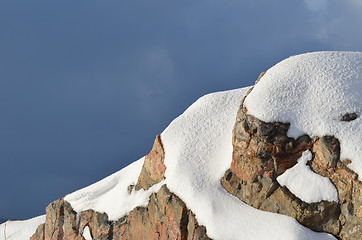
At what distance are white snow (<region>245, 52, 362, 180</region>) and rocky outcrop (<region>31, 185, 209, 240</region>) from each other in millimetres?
5016

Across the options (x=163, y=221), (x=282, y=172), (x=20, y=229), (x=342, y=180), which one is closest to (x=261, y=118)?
(x=282, y=172)

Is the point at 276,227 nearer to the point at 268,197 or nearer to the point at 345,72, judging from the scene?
the point at 268,197

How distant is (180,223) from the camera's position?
22.0 metres

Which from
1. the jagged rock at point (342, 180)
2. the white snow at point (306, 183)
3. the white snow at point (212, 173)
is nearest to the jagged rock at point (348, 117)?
the jagged rock at point (342, 180)

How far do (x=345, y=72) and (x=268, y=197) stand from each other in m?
6.85

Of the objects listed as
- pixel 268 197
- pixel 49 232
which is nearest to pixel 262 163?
pixel 268 197

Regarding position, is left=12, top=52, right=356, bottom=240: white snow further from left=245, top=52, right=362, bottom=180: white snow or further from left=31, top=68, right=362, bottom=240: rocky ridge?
left=31, top=68, right=362, bottom=240: rocky ridge

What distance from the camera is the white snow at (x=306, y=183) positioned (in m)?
20.2

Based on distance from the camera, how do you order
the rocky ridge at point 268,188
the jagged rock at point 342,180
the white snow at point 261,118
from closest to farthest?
the jagged rock at point 342,180 → the rocky ridge at point 268,188 → the white snow at point 261,118

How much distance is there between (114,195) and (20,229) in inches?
563

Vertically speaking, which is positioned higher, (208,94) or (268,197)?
(208,94)

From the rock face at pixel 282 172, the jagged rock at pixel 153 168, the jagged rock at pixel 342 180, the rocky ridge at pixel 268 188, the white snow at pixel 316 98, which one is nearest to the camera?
the jagged rock at pixel 342 180

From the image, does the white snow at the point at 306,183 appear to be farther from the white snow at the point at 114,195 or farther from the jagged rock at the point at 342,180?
the white snow at the point at 114,195

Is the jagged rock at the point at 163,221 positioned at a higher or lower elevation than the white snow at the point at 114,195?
lower
